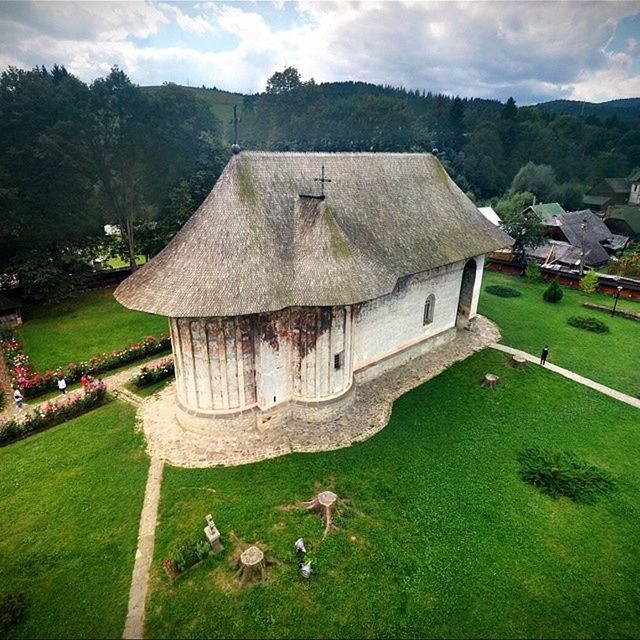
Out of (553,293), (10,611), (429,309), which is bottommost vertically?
(10,611)

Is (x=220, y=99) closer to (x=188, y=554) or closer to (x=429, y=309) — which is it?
(x=429, y=309)

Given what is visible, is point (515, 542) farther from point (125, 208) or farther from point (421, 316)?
point (125, 208)

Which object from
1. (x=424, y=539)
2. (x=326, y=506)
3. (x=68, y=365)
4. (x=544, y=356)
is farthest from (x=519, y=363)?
(x=68, y=365)

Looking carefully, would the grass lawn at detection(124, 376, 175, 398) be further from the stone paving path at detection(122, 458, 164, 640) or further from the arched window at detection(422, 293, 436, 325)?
the arched window at detection(422, 293, 436, 325)

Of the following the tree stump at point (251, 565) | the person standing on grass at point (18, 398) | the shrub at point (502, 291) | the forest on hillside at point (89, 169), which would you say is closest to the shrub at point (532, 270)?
the shrub at point (502, 291)

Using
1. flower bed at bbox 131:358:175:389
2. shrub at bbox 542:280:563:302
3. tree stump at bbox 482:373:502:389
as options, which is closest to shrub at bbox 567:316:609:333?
shrub at bbox 542:280:563:302
